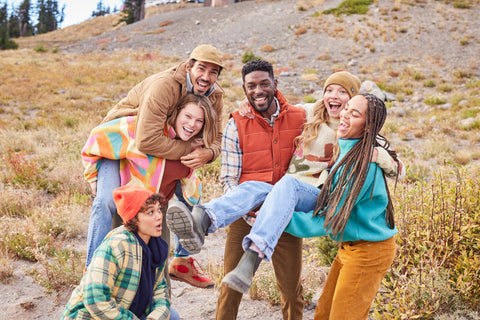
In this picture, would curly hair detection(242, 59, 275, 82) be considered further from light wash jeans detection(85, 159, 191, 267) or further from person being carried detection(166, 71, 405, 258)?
light wash jeans detection(85, 159, 191, 267)

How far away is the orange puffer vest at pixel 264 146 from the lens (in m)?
3.27

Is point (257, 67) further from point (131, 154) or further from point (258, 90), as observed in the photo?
point (131, 154)

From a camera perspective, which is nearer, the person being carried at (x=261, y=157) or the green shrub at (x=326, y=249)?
the person being carried at (x=261, y=157)

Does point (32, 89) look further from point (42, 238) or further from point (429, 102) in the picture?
point (429, 102)

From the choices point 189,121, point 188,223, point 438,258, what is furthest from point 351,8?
point 188,223

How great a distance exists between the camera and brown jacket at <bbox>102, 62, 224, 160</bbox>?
326cm

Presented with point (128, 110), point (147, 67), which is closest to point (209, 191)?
point (128, 110)

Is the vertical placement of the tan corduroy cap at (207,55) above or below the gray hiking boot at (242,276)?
above

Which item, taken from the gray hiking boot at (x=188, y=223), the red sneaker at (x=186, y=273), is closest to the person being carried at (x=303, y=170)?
the gray hiking boot at (x=188, y=223)

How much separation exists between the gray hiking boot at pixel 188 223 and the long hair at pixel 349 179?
0.83 meters

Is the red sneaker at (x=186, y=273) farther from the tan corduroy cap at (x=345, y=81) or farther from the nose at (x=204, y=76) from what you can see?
the tan corduroy cap at (x=345, y=81)

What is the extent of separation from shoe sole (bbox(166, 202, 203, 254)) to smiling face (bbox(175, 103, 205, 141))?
117 cm

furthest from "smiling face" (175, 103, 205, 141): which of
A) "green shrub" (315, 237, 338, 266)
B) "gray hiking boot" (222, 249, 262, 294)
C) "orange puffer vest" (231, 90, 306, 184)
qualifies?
"green shrub" (315, 237, 338, 266)

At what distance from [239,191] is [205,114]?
105 cm
